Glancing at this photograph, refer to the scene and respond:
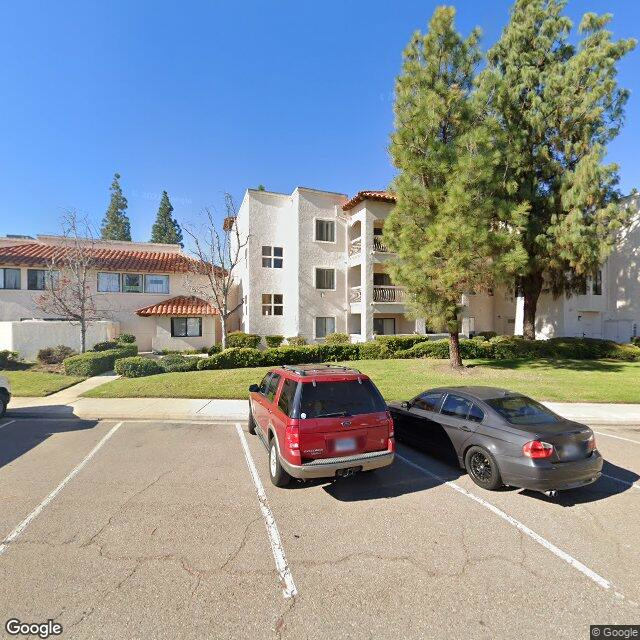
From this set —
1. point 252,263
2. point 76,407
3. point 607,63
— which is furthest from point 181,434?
point 607,63

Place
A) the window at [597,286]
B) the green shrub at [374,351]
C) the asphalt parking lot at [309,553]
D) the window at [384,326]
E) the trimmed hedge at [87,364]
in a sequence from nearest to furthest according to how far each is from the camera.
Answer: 1. the asphalt parking lot at [309,553]
2. the trimmed hedge at [87,364]
3. the green shrub at [374,351]
4. the window at [384,326]
5. the window at [597,286]

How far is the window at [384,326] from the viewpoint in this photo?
25.2m

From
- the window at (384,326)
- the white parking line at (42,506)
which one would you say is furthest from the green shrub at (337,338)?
the white parking line at (42,506)

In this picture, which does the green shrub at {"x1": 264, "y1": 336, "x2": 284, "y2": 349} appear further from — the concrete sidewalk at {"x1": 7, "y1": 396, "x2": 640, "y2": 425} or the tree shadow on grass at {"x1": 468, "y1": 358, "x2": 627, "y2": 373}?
the tree shadow on grass at {"x1": 468, "y1": 358, "x2": 627, "y2": 373}

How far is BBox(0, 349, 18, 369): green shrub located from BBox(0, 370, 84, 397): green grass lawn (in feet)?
5.33

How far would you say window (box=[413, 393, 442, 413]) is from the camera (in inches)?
264

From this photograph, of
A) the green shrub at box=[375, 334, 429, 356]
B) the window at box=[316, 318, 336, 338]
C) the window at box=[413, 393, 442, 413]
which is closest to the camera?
the window at box=[413, 393, 442, 413]

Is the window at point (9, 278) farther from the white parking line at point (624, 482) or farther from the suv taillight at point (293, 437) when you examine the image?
the white parking line at point (624, 482)

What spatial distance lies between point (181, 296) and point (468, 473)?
947 inches

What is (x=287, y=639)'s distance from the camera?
8.97 feet

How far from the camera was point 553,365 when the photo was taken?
709 inches

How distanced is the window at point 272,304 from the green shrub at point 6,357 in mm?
13349

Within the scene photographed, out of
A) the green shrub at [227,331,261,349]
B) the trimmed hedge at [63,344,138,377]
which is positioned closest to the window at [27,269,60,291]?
the trimmed hedge at [63,344,138,377]

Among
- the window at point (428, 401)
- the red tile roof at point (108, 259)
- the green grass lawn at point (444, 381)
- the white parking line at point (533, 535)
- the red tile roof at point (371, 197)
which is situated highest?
the red tile roof at point (371, 197)
